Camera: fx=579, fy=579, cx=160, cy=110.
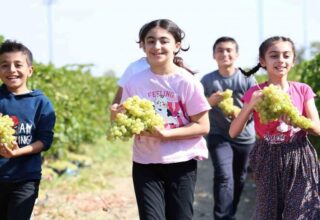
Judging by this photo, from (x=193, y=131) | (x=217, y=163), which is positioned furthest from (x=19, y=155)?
(x=217, y=163)

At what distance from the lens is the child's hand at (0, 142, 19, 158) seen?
3366mm

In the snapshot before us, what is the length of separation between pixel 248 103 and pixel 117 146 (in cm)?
829

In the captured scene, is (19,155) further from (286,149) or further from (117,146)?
(117,146)

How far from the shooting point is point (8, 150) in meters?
3.38


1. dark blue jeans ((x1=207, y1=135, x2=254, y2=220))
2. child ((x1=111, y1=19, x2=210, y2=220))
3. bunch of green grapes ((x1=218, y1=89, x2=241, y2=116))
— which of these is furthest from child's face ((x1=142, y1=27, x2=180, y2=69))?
dark blue jeans ((x1=207, y1=135, x2=254, y2=220))

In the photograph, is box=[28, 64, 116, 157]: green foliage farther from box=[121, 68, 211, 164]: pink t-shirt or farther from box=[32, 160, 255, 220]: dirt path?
box=[121, 68, 211, 164]: pink t-shirt

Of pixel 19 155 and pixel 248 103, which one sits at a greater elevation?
pixel 248 103

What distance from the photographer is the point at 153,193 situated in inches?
135

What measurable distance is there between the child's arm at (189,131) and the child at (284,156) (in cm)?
19

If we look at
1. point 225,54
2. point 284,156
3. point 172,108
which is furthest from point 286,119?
point 225,54

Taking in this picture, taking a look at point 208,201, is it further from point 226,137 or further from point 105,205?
point 226,137

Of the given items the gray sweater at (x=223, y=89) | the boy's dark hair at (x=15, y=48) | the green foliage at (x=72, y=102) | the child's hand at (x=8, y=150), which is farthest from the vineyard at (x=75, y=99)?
the child's hand at (x=8, y=150)

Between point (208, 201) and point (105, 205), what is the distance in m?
1.30

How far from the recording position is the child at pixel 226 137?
4.99 metres
